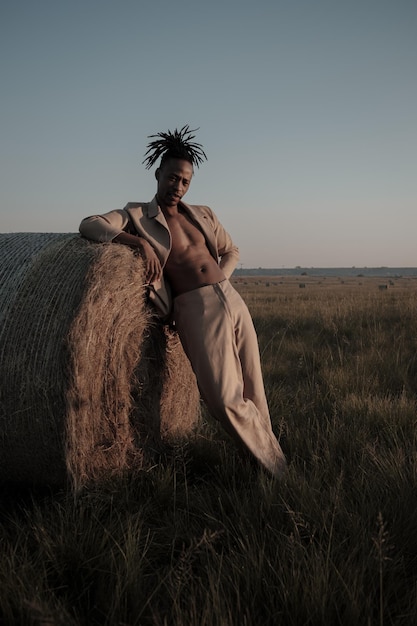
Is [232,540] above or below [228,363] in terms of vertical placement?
below

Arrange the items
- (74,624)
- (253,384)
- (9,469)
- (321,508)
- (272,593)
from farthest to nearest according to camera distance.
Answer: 1. (253,384)
2. (9,469)
3. (321,508)
4. (272,593)
5. (74,624)

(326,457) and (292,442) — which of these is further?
(292,442)

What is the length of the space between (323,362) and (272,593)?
5253 millimetres

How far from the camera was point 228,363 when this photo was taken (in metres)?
4.06

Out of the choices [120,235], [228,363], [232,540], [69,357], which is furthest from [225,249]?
[232,540]

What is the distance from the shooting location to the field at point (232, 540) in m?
2.27

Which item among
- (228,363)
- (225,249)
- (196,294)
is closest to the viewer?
(228,363)

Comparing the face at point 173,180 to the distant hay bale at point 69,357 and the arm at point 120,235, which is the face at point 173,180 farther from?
the distant hay bale at point 69,357

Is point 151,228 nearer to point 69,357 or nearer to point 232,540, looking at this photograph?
point 69,357

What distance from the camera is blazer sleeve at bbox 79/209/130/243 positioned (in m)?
3.94

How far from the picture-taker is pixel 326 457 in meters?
3.85

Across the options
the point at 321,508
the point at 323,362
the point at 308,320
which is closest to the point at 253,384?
the point at 321,508

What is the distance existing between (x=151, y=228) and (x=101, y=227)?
1.65 ft

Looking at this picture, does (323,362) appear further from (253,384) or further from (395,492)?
(395,492)
